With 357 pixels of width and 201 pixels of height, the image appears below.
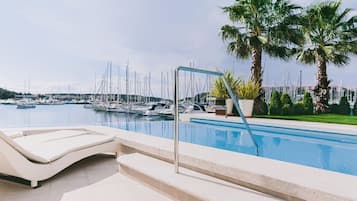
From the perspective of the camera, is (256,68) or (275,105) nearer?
(275,105)

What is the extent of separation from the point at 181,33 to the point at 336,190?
14129 millimetres

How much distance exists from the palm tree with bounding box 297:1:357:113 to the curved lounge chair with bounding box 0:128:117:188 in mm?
9891

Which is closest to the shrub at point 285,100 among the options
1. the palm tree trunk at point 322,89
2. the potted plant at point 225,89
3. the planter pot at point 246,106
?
the palm tree trunk at point 322,89

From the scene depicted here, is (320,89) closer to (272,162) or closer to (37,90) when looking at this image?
(272,162)

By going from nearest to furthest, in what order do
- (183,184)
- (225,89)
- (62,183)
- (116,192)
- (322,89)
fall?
(183,184) → (116,192) → (62,183) → (225,89) → (322,89)

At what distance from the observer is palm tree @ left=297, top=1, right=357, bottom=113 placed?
10.8 m

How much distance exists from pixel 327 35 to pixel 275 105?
339 cm

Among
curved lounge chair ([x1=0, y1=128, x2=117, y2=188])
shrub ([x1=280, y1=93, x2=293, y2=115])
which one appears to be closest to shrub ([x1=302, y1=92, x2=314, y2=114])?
shrub ([x1=280, y1=93, x2=293, y2=115])

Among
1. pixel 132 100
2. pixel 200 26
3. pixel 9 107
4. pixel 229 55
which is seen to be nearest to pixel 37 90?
pixel 9 107

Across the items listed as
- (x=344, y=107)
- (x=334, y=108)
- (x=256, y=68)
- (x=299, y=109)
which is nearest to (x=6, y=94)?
(x=256, y=68)

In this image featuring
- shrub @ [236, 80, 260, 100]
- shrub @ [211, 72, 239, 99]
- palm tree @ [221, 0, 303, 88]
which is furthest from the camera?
palm tree @ [221, 0, 303, 88]

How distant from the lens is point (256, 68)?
11.9 metres

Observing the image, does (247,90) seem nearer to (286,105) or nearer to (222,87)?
(222,87)

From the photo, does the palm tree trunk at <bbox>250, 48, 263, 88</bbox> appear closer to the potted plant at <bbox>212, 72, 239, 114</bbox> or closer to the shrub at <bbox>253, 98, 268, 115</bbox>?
the shrub at <bbox>253, 98, 268, 115</bbox>
